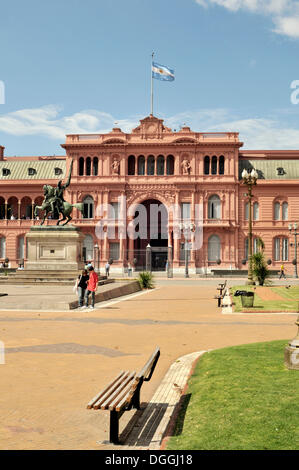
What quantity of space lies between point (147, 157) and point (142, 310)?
50.0 m

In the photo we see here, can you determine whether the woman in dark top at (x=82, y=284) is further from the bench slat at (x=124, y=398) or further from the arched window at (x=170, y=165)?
the arched window at (x=170, y=165)

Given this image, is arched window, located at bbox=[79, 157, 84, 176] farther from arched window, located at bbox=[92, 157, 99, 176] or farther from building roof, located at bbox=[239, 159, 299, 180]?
building roof, located at bbox=[239, 159, 299, 180]

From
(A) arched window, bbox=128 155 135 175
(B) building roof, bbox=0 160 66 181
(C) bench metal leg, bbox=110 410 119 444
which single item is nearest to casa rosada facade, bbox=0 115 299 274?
(A) arched window, bbox=128 155 135 175

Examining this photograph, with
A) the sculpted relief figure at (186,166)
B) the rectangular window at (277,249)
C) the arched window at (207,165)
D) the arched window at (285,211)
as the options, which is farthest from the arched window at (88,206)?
the arched window at (285,211)

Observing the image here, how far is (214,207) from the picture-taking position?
69.4 meters

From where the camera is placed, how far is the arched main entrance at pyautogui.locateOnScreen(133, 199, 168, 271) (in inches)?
2798

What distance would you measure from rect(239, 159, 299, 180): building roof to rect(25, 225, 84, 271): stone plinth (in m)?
41.0

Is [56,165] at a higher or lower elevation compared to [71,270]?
higher

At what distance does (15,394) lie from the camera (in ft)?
27.2

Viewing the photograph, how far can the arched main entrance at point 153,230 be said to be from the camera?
233 feet

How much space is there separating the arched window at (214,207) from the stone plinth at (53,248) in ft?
120
